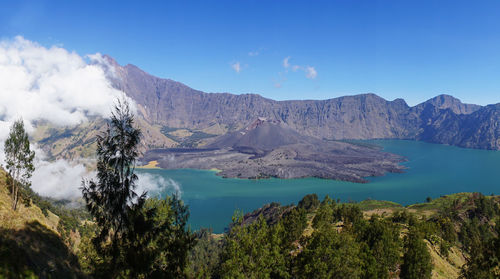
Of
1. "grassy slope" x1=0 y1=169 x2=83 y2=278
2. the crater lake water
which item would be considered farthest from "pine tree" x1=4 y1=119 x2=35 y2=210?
the crater lake water

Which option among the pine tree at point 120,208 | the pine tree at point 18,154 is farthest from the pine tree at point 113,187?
the pine tree at point 18,154

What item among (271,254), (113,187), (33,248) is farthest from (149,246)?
(271,254)

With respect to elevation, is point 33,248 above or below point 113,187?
below

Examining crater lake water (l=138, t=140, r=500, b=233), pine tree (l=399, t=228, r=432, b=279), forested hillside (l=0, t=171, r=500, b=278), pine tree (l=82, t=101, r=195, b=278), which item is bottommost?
crater lake water (l=138, t=140, r=500, b=233)

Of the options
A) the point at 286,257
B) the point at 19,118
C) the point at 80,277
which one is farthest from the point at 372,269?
the point at 19,118

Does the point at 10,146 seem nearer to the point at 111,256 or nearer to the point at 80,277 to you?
the point at 80,277

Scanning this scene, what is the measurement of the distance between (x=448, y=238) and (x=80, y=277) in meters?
63.9

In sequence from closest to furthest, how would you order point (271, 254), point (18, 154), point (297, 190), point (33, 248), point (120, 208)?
point (120, 208) → point (33, 248) → point (271, 254) → point (18, 154) → point (297, 190)

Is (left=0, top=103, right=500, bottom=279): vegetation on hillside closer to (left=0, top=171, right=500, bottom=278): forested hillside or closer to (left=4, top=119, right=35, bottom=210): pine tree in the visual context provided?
(left=0, top=171, right=500, bottom=278): forested hillside

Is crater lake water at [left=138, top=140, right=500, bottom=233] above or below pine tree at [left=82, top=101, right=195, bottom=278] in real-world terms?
below

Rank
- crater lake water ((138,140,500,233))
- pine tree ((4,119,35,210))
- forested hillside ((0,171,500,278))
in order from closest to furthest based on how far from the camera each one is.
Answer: forested hillside ((0,171,500,278)) → pine tree ((4,119,35,210)) → crater lake water ((138,140,500,233))

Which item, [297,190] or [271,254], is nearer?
[271,254]

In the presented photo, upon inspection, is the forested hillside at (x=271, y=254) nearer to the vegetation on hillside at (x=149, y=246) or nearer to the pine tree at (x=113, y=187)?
the vegetation on hillside at (x=149, y=246)

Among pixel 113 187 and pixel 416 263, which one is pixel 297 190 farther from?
pixel 113 187
